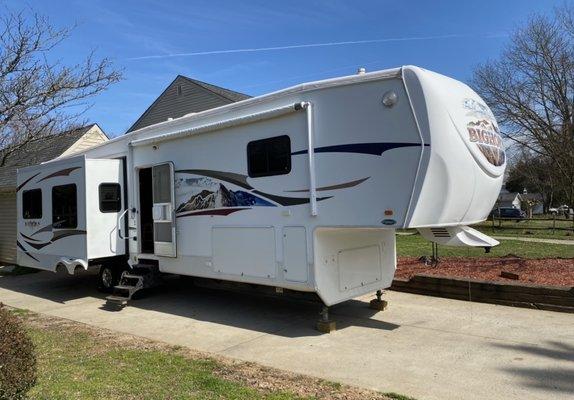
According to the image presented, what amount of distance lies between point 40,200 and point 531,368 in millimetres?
9577

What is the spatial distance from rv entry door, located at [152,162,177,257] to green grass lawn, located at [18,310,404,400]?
2326 millimetres

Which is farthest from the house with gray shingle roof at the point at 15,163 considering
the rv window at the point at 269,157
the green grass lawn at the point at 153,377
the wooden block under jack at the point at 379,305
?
the wooden block under jack at the point at 379,305

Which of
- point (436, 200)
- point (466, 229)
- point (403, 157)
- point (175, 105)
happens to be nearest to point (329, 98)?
point (403, 157)

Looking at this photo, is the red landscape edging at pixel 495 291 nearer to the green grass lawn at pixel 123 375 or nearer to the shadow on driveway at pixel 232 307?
the shadow on driveway at pixel 232 307

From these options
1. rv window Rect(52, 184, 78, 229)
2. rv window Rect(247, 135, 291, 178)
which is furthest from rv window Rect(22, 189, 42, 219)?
rv window Rect(247, 135, 291, 178)

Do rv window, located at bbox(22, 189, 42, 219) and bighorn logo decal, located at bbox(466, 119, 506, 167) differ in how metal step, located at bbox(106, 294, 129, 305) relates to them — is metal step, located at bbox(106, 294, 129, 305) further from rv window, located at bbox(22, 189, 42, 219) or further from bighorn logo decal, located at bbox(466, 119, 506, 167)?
bighorn logo decal, located at bbox(466, 119, 506, 167)

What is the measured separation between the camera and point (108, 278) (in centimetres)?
998

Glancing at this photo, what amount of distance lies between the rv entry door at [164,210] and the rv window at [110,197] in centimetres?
107

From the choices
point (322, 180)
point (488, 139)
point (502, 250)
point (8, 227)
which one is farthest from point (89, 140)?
point (488, 139)

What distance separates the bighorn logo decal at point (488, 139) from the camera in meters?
6.14

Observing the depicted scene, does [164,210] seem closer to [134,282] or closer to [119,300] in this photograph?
[134,282]

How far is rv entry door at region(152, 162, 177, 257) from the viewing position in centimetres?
842

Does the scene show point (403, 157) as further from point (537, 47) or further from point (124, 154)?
point (537, 47)

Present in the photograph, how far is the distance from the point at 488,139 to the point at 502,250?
333 inches
